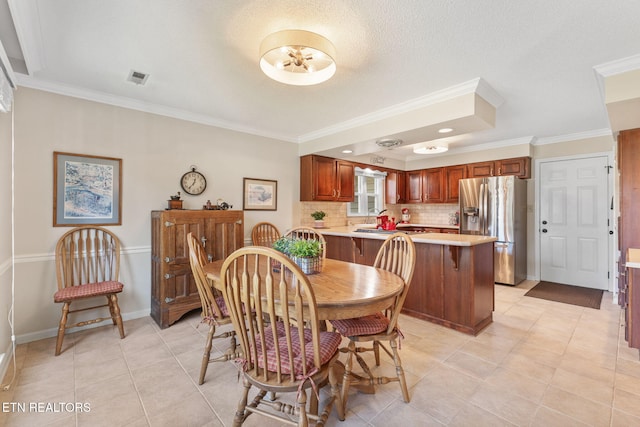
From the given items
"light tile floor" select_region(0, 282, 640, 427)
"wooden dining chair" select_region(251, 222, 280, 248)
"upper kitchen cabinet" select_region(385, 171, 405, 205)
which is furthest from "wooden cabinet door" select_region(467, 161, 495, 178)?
"wooden dining chair" select_region(251, 222, 280, 248)

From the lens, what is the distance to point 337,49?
2145 mm

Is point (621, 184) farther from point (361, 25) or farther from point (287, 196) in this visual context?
point (287, 196)

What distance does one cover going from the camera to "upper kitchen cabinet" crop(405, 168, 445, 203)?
587 centimetres

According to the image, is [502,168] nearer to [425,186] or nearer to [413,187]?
[425,186]

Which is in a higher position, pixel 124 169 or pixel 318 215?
pixel 124 169

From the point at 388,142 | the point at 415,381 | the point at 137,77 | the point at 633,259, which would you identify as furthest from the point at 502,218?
the point at 137,77

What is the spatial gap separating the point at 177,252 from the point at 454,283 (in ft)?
9.45

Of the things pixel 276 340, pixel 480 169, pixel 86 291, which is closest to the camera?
pixel 276 340

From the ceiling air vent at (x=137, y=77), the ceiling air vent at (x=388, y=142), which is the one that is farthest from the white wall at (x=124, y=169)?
the ceiling air vent at (x=388, y=142)

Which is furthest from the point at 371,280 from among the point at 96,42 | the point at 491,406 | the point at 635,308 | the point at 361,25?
the point at 96,42

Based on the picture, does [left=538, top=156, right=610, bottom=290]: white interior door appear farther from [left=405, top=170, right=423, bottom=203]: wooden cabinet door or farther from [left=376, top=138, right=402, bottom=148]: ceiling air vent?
Answer: [left=376, top=138, right=402, bottom=148]: ceiling air vent

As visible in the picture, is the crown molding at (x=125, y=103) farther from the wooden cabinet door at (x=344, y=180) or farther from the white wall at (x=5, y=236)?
the wooden cabinet door at (x=344, y=180)

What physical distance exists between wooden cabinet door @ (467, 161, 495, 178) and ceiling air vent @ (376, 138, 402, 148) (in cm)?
240

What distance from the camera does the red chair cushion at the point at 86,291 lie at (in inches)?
97.5
